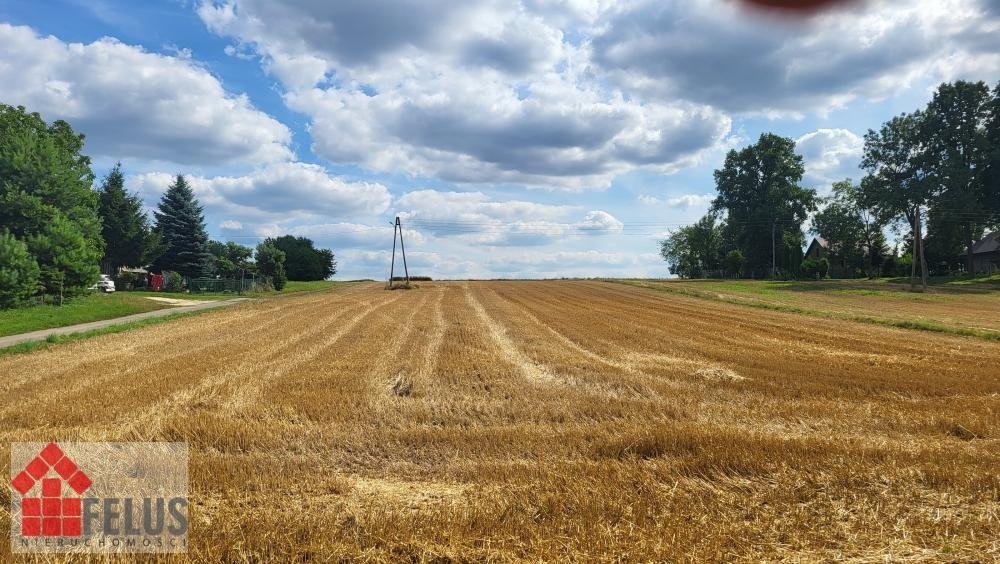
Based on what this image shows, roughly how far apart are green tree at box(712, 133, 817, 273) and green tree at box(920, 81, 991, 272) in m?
17.7

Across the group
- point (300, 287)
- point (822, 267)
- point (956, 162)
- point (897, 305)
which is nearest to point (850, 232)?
point (822, 267)

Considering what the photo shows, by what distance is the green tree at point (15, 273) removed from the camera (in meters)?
26.8

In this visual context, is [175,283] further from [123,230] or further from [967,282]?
[967,282]

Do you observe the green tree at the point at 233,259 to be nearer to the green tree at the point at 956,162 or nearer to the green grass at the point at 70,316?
the green grass at the point at 70,316

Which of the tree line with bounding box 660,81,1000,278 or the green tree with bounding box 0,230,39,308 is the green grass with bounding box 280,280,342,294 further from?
the tree line with bounding box 660,81,1000,278

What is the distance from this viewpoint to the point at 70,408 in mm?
7723

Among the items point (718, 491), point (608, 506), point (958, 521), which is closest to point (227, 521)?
point (608, 506)

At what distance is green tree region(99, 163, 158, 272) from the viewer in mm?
56094

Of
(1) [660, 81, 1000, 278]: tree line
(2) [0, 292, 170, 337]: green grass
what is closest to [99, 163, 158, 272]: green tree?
(2) [0, 292, 170, 337]: green grass

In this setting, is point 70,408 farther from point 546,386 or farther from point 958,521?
point 958,521

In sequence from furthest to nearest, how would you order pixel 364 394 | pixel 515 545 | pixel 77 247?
pixel 77 247
pixel 364 394
pixel 515 545

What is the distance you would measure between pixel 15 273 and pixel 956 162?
251 feet

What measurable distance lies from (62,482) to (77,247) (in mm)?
36133

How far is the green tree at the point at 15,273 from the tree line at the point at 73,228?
0.05 metres
